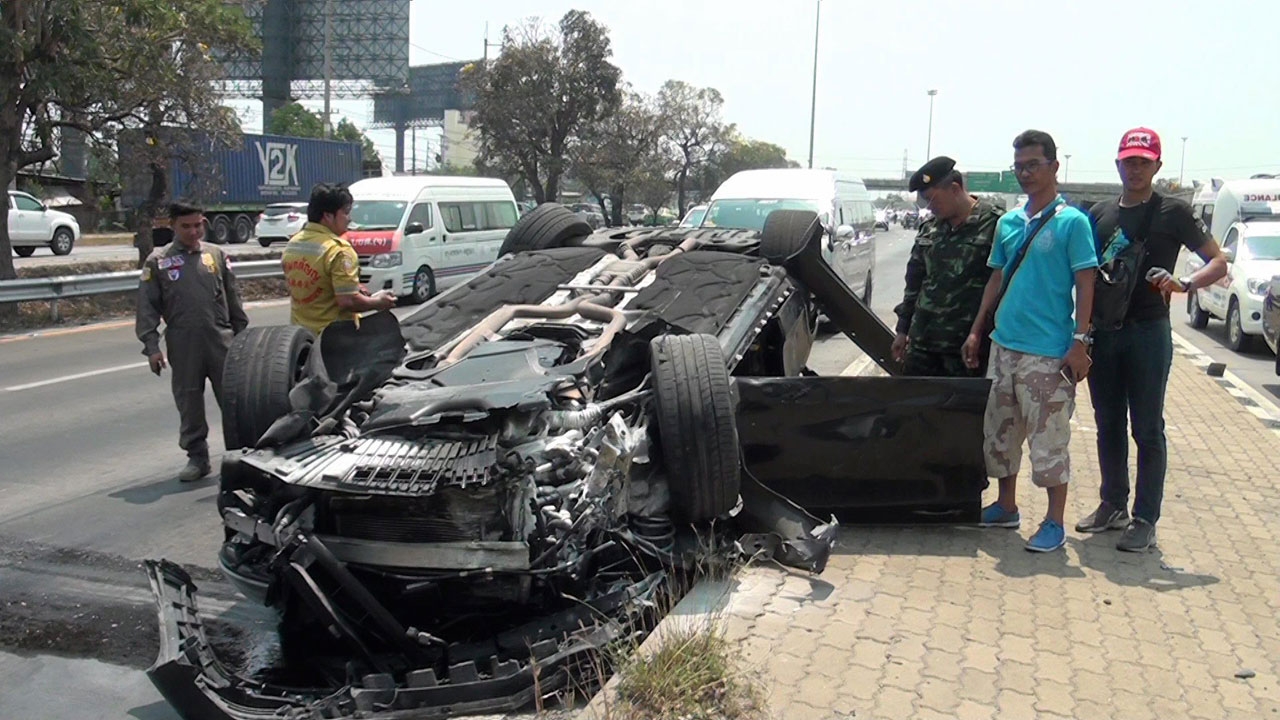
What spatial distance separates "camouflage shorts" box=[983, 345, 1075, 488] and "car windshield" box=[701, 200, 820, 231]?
805 cm

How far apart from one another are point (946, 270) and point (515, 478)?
2.86m

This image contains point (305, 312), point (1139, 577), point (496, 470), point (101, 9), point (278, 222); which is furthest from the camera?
point (278, 222)

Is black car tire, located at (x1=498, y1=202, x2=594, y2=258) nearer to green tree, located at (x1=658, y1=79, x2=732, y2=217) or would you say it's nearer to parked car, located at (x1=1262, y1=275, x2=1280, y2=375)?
parked car, located at (x1=1262, y1=275, x2=1280, y2=375)

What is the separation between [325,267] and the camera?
17.9 feet

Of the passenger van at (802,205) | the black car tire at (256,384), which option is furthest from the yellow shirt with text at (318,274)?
the passenger van at (802,205)

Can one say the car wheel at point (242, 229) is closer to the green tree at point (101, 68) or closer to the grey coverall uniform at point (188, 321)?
the green tree at point (101, 68)

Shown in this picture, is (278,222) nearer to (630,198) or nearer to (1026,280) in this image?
(630,198)

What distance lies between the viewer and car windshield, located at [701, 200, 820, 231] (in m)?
12.9

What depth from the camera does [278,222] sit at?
32.1 metres

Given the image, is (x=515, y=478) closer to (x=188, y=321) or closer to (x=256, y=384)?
(x=256, y=384)

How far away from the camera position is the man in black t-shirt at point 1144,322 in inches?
184

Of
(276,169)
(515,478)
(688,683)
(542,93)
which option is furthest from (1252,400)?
(276,169)

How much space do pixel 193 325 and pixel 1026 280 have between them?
189 inches

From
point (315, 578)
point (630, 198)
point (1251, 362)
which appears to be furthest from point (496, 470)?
point (630, 198)
